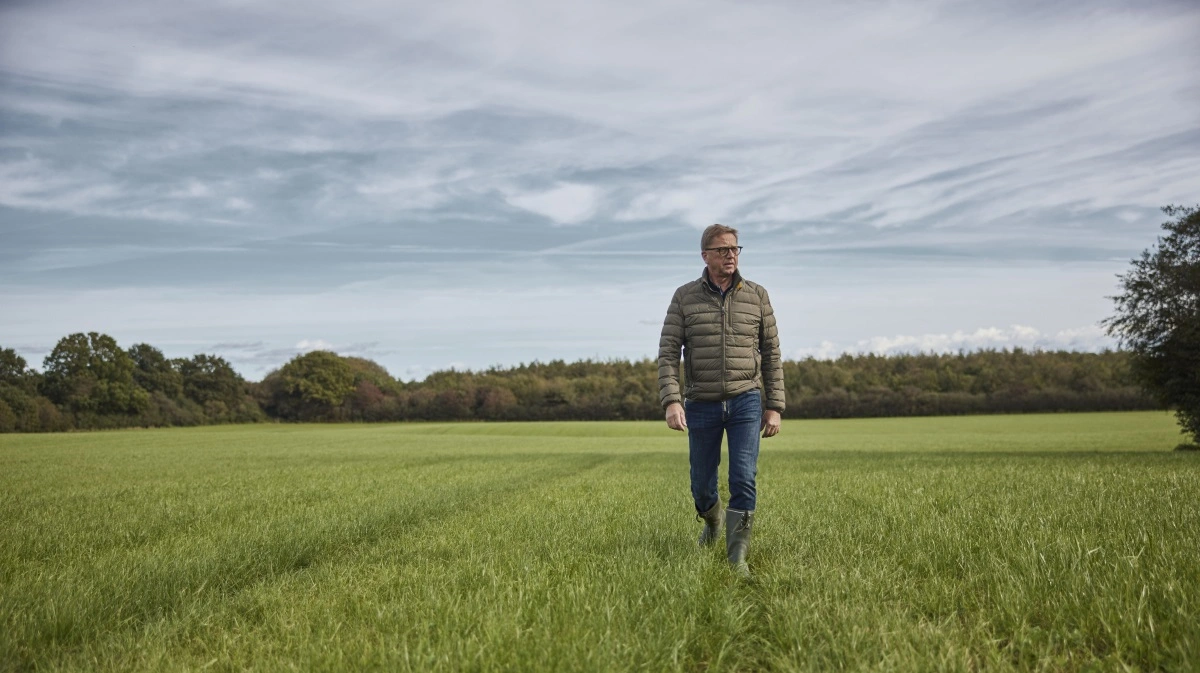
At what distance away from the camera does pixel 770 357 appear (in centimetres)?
732

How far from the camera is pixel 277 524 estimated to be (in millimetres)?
9773

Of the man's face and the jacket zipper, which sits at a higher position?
the man's face

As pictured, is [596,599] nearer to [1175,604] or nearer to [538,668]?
[538,668]

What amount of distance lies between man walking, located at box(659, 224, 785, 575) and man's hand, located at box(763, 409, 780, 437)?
1cm

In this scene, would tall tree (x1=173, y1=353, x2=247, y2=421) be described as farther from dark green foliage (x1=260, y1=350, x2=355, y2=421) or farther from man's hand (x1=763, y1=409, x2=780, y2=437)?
man's hand (x1=763, y1=409, x2=780, y2=437)

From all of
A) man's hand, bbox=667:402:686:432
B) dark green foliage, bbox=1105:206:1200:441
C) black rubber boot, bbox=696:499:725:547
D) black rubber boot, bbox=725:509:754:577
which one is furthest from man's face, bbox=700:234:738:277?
dark green foliage, bbox=1105:206:1200:441

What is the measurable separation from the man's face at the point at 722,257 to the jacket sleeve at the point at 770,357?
1.75 feet

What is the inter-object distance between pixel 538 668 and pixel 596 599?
1.32 metres

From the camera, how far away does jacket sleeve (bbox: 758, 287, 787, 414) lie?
7.29 meters

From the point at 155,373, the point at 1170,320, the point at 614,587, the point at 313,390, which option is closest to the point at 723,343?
the point at 614,587

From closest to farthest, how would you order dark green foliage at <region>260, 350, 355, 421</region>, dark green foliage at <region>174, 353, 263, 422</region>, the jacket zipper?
the jacket zipper < dark green foliage at <region>174, 353, 263, 422</region> < dark green foliage at <region>260, 350, 355, 421</region>

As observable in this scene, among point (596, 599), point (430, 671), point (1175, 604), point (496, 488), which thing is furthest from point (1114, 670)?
point (496, 488)

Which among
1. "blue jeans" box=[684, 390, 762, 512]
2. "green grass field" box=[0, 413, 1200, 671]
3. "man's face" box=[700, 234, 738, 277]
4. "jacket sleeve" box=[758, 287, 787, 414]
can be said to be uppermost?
"man's face" box=[700, 234, 738, 277]

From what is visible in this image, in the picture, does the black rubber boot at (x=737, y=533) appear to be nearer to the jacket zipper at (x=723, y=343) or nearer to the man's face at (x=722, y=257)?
the jacket zipper at (x=723, y=343)
